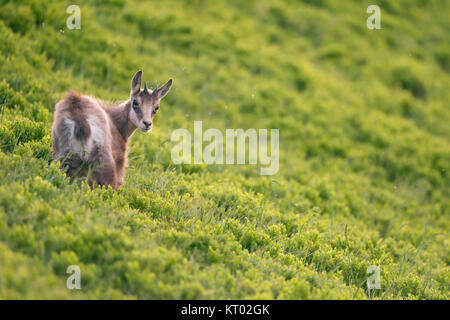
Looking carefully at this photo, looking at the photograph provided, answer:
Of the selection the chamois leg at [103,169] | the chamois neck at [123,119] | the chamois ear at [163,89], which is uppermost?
the chamois ear at [163,89]

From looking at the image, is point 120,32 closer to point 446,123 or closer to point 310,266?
point 310,266

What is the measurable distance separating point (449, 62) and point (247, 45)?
30.8 ft

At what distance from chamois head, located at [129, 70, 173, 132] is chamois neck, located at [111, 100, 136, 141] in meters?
0.28

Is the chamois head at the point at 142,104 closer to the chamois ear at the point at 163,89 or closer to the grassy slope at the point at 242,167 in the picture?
the chamois ear at the point at 163,89

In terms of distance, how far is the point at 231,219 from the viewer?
6.65 metres

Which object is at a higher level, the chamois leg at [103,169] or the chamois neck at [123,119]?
the chamois neck at [123,119]

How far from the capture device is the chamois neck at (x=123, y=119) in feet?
22.8

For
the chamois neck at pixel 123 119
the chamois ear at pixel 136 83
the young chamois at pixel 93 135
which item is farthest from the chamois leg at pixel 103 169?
the chamois ear at pixel 136 83

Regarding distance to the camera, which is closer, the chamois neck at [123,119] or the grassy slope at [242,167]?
the grassy slope at [242,167]

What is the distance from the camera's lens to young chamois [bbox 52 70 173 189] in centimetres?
585

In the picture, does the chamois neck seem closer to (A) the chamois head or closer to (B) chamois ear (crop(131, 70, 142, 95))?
(A) the chamois head

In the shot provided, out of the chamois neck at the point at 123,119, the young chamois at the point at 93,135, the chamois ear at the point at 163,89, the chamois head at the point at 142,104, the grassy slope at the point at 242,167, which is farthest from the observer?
the chamois neck at the point at 123,119

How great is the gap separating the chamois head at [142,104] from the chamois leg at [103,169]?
0.81 m

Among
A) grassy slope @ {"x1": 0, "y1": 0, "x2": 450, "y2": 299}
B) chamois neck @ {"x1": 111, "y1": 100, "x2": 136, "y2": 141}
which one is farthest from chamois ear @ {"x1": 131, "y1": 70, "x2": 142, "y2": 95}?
grassy slope @ {"x1": 0, "y1": 0, "x2": 450, "y2": 299}
